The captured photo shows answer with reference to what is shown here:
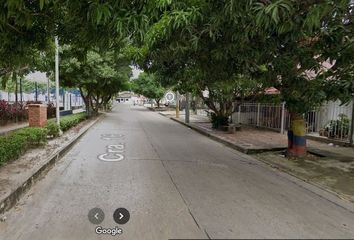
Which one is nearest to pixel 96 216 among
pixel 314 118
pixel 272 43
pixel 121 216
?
pixel 121 216

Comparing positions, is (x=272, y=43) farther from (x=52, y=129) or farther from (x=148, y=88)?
(x=148, y=88)

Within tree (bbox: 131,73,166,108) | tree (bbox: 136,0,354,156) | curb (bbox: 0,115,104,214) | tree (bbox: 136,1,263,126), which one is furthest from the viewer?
tree (bbox: 131,73,166,108)

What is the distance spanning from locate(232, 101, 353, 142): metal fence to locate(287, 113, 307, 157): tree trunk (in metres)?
1.50

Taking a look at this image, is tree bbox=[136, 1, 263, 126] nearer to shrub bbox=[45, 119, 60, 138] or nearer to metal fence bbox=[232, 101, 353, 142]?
metal fence bbox=[232, 101, 353, 142]

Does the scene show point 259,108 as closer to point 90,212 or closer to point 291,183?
point 291,183

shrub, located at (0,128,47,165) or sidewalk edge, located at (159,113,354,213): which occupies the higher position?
shrub, located at (0,128,47,165)

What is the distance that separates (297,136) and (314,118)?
5.98m

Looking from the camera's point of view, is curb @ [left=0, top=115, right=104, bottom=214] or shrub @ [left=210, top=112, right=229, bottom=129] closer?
curb @ [left=0, top=115, right=104, bottom=214]

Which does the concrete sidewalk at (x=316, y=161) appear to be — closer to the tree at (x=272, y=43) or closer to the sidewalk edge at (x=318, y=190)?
the sidewalk edge at (x=318, y=190)

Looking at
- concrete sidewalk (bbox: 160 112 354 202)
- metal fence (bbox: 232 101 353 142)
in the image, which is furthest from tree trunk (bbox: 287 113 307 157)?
metal fence (bbox: 232 101 353 142)

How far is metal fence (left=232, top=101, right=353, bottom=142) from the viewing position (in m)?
14.3

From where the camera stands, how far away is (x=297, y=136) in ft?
37.8

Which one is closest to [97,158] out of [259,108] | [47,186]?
[47,186]

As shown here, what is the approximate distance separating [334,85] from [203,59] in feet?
11.2
